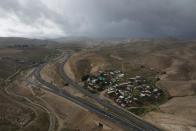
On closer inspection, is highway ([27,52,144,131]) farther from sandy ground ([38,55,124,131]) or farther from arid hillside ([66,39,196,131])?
arid hillside ([66,39,196,131])

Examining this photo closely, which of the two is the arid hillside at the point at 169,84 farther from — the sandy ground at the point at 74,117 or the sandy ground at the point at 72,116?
the sandy ground at the point at 72,116

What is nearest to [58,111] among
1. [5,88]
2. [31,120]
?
[31,120]

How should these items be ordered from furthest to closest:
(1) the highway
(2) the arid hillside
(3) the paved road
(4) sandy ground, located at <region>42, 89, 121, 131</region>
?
(2) the arid hillside, (1) the highway, (3) the paved road, (4) sandy ground, located at <region>42, 89, 121, 131</region>

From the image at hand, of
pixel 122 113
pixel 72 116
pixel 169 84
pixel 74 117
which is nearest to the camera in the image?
pixel 74 117

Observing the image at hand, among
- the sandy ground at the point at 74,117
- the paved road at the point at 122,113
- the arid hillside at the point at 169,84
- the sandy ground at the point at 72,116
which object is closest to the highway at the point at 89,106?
the paved road at the point at 122,113

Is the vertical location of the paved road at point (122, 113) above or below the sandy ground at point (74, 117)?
below

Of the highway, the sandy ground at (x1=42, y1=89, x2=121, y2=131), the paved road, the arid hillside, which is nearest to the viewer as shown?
the sandy ground at (x1=42, y1=89, x2=121, y2=131)

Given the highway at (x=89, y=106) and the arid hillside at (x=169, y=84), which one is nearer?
the highway at (x=89, y=106)

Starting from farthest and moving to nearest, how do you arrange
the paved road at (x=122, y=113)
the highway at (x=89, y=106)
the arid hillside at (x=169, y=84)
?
the arid hillside at (x=169, y=84) < the highway at (x=89, y=106) < the paved road at (x=122, y=113)

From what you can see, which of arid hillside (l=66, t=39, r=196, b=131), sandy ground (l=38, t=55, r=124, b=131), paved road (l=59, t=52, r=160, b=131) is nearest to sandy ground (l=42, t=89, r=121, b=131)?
sandy ground (l=38, t=55, r=124, b=131)

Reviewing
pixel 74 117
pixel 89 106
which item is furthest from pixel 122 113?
pixel 74 117

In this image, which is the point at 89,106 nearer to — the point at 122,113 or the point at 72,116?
the point at 72,116

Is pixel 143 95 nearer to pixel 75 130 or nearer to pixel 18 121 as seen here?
pixel 75 130
